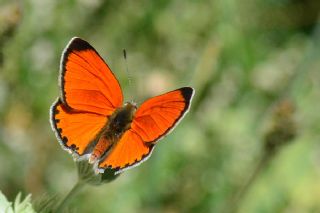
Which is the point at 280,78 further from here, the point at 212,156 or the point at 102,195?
the point at 102,195

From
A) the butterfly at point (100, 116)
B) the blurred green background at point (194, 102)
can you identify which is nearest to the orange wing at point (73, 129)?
the butterfly at point (100, 116)

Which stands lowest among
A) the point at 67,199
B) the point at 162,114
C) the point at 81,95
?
the point at 67,199

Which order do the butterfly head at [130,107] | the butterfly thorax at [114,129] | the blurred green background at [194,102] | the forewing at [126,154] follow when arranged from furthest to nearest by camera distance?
the blurred green background at [194,102] < the butterfly head at [130,107] < the butterfly thorax at [114,129] < the forewing at [126,154]

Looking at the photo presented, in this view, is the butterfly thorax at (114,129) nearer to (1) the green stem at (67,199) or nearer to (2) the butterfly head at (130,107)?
(2) the butterfly head at (130,107)

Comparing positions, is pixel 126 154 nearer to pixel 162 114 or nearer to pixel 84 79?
pixel 162 114

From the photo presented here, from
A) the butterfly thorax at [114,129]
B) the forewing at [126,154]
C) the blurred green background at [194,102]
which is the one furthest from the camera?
the blurred green background at [194,102]

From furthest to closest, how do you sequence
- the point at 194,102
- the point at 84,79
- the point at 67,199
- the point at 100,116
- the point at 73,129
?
1. the point at 194,102
2. the point at 100,116
3. the point at 84,79
4. the point at 73,129
5. the point at 67,199

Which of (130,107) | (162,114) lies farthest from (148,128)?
(130,107)
